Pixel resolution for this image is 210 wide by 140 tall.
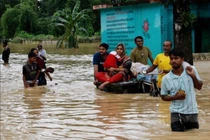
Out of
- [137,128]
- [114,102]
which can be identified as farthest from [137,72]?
[137,128]

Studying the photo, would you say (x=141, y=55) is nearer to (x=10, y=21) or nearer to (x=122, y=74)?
(x=122, y=74)

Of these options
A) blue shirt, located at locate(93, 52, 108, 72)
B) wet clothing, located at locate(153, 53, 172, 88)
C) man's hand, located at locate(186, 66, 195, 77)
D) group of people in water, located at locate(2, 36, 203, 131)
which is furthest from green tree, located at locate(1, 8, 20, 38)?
man's hand, located at locate(186, 66, 195, 77)

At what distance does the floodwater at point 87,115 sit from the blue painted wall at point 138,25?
590 centimetres

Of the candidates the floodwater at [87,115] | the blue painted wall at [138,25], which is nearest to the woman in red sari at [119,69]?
the floodwater at [87,115]

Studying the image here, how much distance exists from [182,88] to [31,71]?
23.4 feet

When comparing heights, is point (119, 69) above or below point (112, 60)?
below

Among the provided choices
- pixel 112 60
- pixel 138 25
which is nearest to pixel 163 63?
pixel 112 60

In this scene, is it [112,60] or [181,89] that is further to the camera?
[112,60]

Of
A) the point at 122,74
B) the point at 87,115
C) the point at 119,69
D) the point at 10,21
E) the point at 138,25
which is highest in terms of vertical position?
the point at 10,21

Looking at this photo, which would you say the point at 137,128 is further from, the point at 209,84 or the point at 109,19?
the point at 109,19

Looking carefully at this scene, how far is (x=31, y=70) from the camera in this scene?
12867 millimetres

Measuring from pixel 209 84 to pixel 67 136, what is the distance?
717cm

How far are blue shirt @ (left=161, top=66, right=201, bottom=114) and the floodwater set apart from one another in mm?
385

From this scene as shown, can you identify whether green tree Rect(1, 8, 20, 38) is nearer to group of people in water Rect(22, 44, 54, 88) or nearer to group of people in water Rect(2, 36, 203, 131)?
group of people in water Rect(2, 36, 203, 131)
